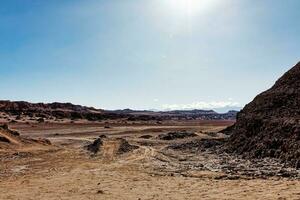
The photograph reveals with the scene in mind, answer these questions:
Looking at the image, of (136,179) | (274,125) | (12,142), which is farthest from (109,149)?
(136,179)

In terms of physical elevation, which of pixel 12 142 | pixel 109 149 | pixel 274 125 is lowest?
pixel 109 149

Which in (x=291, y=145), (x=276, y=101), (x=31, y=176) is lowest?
(x=31, y=176)

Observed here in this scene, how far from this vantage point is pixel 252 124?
36.3 metres

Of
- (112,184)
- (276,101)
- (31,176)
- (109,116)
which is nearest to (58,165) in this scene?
(31,176)

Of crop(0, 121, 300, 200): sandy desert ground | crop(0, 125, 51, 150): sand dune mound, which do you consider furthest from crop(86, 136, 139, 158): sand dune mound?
crop(0, 125, 51, 150): sand dune mound

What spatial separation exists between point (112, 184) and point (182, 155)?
14720 millimetres

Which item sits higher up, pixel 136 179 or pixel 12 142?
pixel 12 142

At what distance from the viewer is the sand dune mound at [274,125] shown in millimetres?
27812

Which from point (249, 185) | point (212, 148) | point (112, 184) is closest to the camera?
point (249, 185)

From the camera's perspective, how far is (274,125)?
1276 inches

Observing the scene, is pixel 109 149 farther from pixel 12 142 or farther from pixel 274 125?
pixel 274 125

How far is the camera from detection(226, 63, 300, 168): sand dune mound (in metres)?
27.8

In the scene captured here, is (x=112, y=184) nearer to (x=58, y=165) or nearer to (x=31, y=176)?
(x=31, y=176)

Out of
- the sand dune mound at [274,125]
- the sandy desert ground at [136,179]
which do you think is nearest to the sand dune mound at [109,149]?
the sandy desert ground at [136,179]
